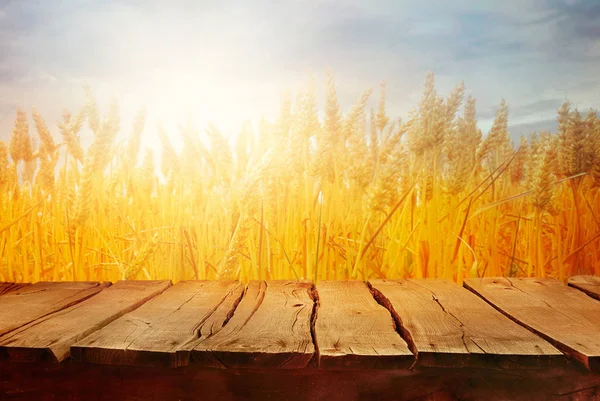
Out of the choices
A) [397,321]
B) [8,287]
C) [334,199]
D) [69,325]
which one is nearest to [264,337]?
[397,321]

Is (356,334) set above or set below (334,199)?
below

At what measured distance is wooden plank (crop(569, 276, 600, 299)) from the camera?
5.41ft

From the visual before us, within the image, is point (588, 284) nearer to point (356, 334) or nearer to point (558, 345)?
point (558, 345)

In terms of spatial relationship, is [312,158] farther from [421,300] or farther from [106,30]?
[106,30]

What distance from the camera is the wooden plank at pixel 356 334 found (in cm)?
107

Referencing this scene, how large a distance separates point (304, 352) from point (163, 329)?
38 centimetres

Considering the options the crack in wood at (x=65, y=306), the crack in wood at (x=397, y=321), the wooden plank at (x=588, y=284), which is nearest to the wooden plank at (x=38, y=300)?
the crack in wood at (x=65, y=306)

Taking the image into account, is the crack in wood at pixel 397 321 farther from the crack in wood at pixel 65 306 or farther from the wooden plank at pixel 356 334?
the crack in wood at pixel 65 306

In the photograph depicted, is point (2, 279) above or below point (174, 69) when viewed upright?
below

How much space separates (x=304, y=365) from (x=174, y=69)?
153cm

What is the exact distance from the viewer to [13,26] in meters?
2.23

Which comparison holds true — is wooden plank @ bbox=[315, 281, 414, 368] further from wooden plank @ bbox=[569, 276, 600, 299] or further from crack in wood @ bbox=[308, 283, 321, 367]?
wooden plank @ bbox=[569, 276, 600, 299]

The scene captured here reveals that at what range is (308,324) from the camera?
1.30m

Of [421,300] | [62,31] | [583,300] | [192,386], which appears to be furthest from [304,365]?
[62,31]
